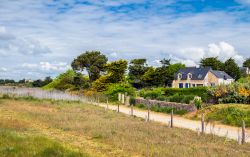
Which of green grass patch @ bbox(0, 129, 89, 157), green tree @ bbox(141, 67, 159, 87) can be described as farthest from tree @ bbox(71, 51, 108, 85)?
green grass patch @ bbox(0, 129, 89, 157)

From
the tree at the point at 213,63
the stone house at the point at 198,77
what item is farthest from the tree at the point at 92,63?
the tree at the point at 213,63

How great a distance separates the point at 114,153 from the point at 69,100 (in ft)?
115

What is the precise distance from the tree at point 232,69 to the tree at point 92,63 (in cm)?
3167

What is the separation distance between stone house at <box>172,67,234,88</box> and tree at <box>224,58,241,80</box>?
29.3 ft

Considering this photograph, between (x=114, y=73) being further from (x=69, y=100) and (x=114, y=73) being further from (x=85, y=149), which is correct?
(x=85, y=149)

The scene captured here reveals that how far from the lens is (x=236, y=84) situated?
36.8 metres

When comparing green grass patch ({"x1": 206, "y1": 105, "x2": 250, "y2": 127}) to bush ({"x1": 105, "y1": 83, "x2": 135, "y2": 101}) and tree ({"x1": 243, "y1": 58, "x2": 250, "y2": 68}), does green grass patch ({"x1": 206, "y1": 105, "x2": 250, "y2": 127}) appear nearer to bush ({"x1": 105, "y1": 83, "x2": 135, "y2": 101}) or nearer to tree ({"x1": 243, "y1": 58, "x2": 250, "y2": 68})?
bush ({"x1": 105, "y1": 83, "x2": 135, "y2": 101})

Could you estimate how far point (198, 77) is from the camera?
80.9 m

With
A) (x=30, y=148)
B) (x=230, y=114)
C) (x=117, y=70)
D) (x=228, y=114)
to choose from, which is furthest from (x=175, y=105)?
(x=117, y=70)

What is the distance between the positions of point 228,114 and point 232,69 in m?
65.6

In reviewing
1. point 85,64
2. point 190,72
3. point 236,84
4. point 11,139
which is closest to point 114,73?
point 85,64

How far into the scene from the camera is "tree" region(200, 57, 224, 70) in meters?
95.9

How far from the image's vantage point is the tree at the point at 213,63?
9588 centimetres

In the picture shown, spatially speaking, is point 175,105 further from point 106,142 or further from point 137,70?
point 137,70
